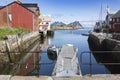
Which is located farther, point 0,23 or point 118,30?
point 118,30

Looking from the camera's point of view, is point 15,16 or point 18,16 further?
point 18,16

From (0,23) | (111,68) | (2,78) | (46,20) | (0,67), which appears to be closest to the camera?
(2,78)

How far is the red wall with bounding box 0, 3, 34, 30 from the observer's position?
2023 inches

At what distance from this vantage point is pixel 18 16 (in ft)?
173

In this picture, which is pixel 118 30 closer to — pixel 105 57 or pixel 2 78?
pixel 105 57

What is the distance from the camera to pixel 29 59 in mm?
26016

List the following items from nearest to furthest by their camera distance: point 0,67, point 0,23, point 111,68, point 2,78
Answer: point 2,78
point 0,67
point 111,68
point 0,23

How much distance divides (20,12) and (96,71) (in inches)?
1407

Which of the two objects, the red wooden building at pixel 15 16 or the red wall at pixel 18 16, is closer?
the red wooden building at pixel 15 16

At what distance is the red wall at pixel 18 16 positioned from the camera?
169ft

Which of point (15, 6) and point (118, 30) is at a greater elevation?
point (15, 6)

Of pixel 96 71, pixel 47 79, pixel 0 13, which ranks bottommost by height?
pixel 96 71

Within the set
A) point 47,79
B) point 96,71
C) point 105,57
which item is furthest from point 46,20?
point 47,79

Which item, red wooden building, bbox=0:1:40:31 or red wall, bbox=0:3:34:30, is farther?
red wall, bbox=0:3:34:30
